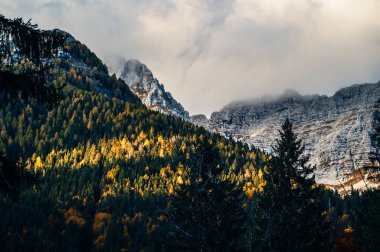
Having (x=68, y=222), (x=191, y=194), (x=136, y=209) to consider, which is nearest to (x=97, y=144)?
(x=136, y=209)

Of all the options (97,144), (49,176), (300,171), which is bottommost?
(300,171)

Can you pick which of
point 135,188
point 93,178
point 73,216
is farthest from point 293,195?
point 93,178

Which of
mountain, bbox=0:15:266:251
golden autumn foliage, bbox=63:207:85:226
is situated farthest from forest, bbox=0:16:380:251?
golden autumn foliage, bbox=63:207:85:226

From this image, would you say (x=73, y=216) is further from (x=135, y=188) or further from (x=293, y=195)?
(x=293, y=195)

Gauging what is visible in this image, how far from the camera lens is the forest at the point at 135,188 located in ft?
30.1

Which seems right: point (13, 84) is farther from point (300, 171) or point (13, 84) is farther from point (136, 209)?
point (136, 209)

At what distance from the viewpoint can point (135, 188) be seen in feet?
453

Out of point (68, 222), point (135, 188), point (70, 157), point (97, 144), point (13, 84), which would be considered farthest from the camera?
point (97, 144)

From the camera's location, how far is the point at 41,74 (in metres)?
8.79

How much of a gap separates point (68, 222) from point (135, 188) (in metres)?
37.4

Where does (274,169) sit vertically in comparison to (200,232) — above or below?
above

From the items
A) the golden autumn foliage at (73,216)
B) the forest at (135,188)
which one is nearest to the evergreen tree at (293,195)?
the forest at (135,188)

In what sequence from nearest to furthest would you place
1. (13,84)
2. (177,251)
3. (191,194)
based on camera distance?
(13,84) < (191,194) < (177,251)

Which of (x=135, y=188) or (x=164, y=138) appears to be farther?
(x=164, y=138)
